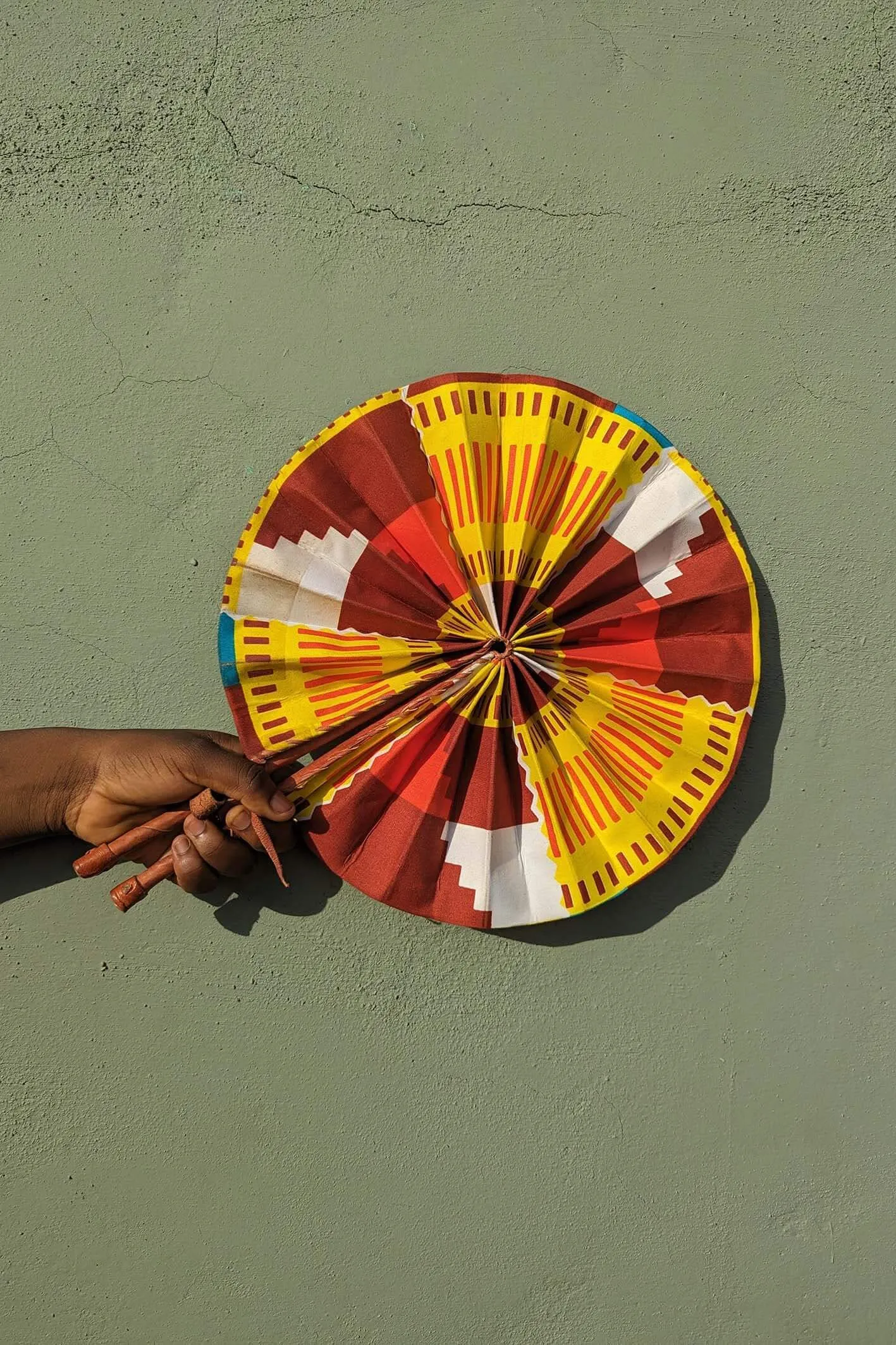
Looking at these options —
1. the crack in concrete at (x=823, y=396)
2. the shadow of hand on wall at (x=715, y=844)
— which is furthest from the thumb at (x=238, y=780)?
the crack in concrete at (x=823, y=396)

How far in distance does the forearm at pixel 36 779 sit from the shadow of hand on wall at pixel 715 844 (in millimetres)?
925

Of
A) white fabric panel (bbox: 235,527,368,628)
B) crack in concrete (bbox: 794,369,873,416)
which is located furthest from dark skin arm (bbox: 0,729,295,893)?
crack in concrete (bbox: 794,369,873,416)

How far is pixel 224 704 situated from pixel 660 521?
98cm

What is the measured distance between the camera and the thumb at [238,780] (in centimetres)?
180

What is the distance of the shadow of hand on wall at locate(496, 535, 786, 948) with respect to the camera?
6.62ft

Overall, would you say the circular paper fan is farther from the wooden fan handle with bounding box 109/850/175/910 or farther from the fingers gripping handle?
the wooden fan handle with bounding box 109/850/175/910

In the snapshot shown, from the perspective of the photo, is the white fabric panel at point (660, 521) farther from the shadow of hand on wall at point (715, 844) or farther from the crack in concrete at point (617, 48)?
the crack in concrete at point (617, 48)

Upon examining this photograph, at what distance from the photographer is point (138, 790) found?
1.84 m

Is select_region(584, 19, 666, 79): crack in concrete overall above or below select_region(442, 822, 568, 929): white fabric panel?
above

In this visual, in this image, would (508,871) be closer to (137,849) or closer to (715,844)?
(715,844)

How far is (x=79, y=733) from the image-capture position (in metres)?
1.89

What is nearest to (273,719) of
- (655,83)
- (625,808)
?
(625,808)

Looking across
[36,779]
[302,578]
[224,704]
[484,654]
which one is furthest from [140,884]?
[484,654]

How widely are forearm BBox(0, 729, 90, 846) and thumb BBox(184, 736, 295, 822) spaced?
24 centimetres
